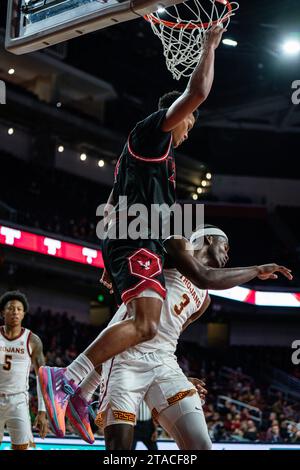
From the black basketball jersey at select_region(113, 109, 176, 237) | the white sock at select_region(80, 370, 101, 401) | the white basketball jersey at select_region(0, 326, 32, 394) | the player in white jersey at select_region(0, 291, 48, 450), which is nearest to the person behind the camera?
the white sock at select_region(80, 370, 101, 401)

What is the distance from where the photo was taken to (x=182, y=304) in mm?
5410

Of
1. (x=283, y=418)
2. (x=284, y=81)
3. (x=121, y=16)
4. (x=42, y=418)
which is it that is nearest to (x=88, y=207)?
(x=284, y=81)

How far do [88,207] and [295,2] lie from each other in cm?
1106

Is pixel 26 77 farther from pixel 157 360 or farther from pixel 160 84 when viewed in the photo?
pixel 157 360

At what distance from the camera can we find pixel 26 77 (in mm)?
29422

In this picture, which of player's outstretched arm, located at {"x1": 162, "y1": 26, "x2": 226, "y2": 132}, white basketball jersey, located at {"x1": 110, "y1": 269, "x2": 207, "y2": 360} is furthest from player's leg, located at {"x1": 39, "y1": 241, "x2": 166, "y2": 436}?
player's outstretched arm, located at {"x1": 162, "y1": 26, "x2": 226, "y2": 132}

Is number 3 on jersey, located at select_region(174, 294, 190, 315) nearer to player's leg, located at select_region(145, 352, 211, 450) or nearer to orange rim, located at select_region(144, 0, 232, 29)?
player's leg, located at select_region(145, 352, 211, 450)

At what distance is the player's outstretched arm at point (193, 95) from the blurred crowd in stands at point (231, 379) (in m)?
11.4

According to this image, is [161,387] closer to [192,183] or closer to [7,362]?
[7,362]

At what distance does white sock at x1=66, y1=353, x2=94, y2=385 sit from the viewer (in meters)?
4.75

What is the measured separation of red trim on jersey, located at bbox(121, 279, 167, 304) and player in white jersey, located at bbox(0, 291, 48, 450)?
11.1ft

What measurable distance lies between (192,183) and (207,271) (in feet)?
94.4

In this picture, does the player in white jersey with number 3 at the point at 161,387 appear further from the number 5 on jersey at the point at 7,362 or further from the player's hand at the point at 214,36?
the number 5 on jersey at the point at 7,362

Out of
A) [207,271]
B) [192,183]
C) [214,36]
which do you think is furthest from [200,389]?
[192,183]
